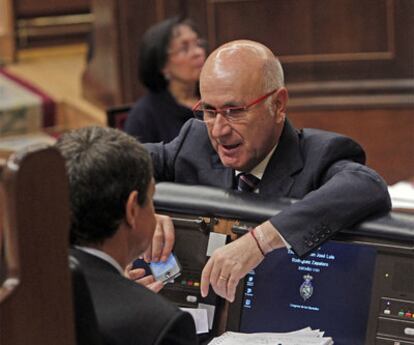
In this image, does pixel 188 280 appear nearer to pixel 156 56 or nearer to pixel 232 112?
pixel 232 112

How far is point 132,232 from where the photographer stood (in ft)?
6.73

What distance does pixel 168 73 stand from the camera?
5.24 meters

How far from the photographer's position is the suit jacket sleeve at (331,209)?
246 centimetres

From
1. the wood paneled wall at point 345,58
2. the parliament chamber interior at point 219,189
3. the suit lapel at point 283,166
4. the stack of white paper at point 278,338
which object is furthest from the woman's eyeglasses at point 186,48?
the stack of white paper at point 278,338

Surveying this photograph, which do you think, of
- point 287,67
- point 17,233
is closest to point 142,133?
point 287,67

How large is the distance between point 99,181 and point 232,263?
53 cm

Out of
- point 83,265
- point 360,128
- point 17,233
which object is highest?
point 17,233

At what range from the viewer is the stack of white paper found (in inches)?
95.4

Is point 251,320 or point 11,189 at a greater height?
point 11,189

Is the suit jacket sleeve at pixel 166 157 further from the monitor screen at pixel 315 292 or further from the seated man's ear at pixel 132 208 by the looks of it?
→ the seated man's ear at pixel 132 208

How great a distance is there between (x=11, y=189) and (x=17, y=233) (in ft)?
0.23

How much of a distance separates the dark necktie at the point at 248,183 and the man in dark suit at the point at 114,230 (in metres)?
0.74

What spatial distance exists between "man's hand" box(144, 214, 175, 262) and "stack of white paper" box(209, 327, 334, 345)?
264mm

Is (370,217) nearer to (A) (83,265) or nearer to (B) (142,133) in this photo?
(A) (83,265)
